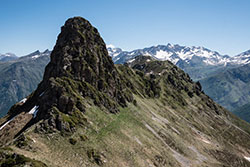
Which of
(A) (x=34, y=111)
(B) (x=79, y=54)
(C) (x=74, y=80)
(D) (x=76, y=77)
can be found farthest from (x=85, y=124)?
(B) (x=79, y=54)

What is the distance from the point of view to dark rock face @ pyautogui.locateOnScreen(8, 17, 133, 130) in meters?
71.7

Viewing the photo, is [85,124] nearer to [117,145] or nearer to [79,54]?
[117,145]

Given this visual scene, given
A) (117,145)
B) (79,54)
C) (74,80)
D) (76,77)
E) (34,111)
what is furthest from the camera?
(79,54)

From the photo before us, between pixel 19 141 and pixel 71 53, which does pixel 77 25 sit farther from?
pixel 19 141

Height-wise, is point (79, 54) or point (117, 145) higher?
point (79, 54)

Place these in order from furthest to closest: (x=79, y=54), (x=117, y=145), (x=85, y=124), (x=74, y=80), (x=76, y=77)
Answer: (x=79, y=54) < (x=76, y=77) < (x=74, y=80) < (x=117, y=145) < (x=85, y=124)

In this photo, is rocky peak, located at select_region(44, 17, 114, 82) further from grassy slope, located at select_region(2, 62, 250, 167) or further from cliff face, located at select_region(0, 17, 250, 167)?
grassy slope, located at select_region(2, 62, 250, 167)

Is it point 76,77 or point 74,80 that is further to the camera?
point 76,77

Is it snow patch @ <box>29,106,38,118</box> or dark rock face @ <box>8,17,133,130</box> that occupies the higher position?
dark rock face @ <box>8,17,133,130</box>

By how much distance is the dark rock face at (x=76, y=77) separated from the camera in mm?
71688

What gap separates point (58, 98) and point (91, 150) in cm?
2172

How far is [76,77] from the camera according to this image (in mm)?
97812

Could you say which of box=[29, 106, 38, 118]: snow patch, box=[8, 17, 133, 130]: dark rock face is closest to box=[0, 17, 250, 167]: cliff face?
box=[8, 17, 133, 130]: dark rock face

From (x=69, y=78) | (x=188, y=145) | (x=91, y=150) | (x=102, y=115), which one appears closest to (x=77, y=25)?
(x=69, y=78)
